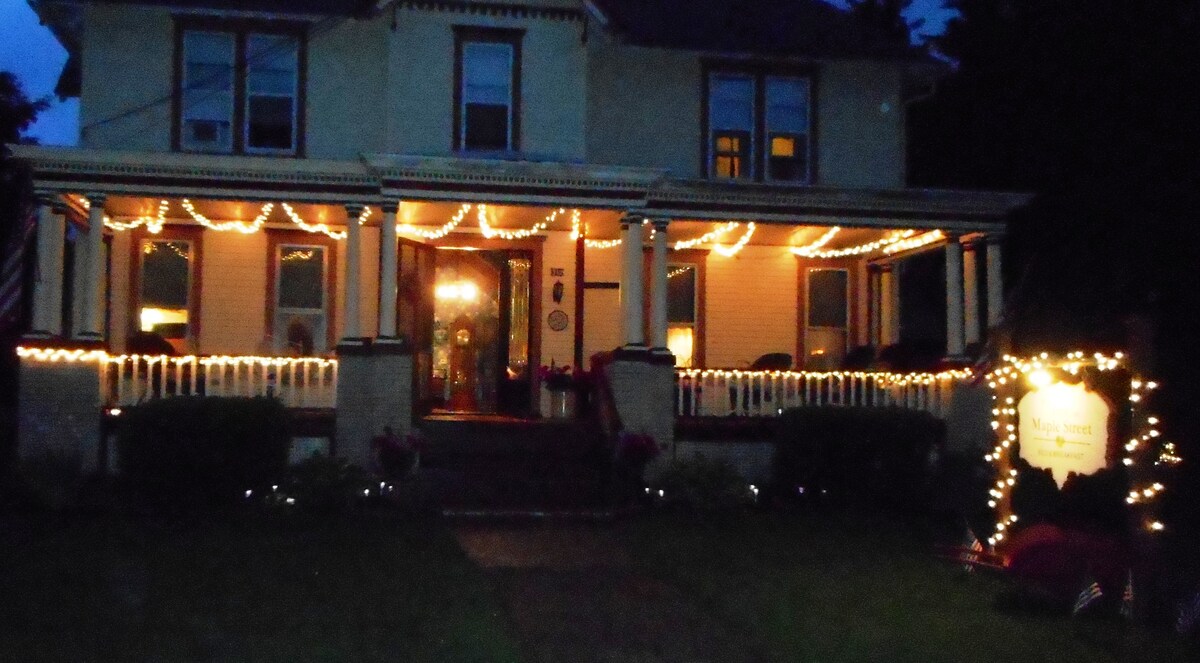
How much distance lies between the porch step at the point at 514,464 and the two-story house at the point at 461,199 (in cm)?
67

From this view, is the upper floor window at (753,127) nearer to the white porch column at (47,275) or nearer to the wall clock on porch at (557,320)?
the wall clock on porch at (557,320)

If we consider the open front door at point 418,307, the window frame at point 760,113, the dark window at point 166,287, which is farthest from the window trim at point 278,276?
the window frame at point 760,113

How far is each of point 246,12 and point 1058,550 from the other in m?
11.3

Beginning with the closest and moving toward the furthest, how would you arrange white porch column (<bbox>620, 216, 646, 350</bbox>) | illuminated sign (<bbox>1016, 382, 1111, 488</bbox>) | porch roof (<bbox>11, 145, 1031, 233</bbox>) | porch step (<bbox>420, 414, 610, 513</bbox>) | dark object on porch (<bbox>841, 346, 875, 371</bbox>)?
illuminated sign (<bbox>1016, 382, 1111, 488</bbox>)
porch step (<bbox>420, 414, 610, 513</bbox>)
porch roof (<bbox>11, 145, 1031, 233</bbox>)
white porch column (<bbox>620, 216, 646, 350</bbox>)
dark object on porch (<bbox>841, 346, 875, 371</bbox>)

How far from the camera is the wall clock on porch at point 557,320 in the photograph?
16953 millimetres

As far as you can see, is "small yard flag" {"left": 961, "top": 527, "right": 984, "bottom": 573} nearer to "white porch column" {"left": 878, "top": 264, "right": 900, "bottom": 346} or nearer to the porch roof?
the porch roof

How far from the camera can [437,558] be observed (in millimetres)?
10297

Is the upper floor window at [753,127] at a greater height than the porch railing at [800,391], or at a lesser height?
greater

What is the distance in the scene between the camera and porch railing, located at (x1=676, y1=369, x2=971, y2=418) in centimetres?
1527

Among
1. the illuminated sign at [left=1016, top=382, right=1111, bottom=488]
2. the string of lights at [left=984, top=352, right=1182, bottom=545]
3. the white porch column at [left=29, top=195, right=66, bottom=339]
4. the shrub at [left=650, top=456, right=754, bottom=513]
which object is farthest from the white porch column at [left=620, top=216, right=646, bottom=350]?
the white porch column at [left=29, top=195, right=66, bottom=339]

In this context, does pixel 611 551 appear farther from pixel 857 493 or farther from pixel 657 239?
pixel 657 239

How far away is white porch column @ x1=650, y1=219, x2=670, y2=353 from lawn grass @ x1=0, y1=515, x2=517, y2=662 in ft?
13.7

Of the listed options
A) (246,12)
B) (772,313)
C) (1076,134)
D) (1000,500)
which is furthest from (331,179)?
(1076,134)

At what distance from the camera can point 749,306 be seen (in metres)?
17.8
